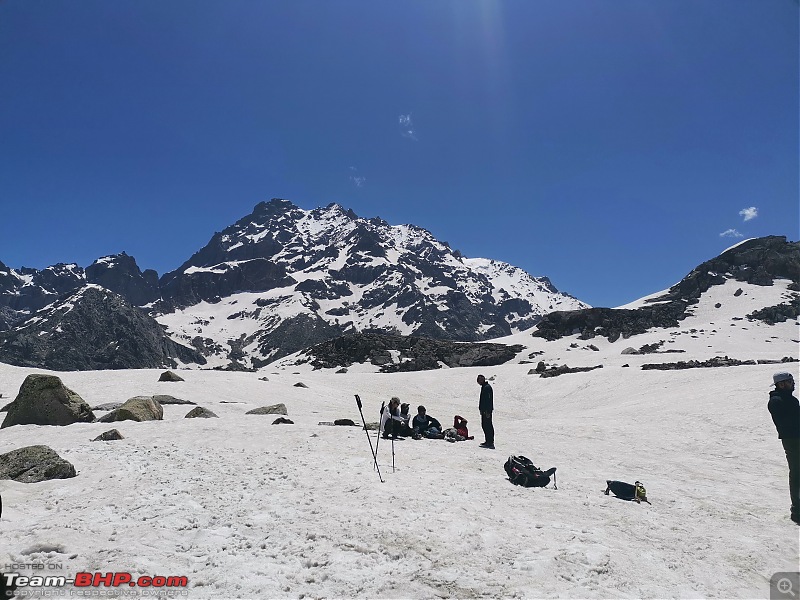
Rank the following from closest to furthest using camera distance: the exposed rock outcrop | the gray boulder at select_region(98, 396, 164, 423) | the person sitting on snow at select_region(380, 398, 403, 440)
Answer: the person sitting on snow at select_region(380, 398, 403, 440) < the gray boulder at select_region(98, 396, 164, 423) < the exposed rock outcrop

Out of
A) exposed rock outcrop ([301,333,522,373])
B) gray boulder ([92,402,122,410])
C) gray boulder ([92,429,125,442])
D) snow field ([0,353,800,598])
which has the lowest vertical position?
snow field ([0,353,800,598])

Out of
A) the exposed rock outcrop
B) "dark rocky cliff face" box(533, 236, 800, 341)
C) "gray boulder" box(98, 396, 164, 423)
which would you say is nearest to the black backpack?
"gray boulder" box(98, 396, 164, 423)

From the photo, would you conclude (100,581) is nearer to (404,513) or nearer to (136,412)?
(404,513)

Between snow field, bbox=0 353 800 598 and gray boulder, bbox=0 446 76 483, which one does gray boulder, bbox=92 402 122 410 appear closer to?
snow field, bbox=0 353 800 598

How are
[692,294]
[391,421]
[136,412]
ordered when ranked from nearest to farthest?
[391,421] → [136,412] → [692,294]

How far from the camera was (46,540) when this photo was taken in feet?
20.8

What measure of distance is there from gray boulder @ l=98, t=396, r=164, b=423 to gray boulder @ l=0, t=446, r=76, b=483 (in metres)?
7.43

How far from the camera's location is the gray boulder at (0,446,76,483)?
366 inches

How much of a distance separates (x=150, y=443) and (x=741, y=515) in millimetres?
15151

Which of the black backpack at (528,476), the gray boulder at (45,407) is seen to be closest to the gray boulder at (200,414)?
the gray boulder at (45,407)

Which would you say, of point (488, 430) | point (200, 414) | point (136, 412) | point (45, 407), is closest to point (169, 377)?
point (200, 414)

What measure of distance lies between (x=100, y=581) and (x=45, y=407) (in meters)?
15.3

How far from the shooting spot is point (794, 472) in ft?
28.3

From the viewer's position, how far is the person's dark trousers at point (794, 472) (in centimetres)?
830
